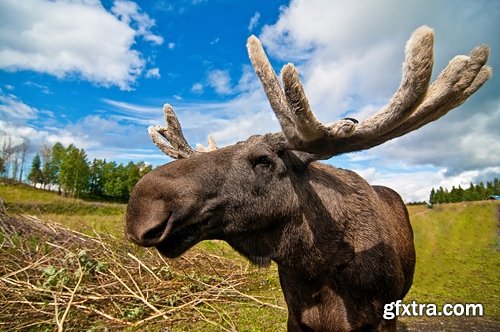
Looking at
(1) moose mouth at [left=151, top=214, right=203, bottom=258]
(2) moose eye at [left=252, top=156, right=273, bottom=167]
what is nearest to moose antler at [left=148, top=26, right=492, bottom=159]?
(2) moose eye at [left=252, top=156, right=273, bottom=167]

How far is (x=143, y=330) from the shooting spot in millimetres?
5355

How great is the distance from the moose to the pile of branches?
295cm

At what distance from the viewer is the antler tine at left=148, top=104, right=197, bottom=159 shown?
4.29 metres

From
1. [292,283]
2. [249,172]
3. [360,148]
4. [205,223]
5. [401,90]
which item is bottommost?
[292,283]

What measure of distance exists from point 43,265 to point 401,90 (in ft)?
24.4

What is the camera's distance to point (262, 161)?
3.03 m

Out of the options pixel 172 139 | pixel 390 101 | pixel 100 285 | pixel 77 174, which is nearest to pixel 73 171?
pixel 77 174

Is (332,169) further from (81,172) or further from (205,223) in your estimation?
(81,172)

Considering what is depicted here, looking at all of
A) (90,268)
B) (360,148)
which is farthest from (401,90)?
(90,268)

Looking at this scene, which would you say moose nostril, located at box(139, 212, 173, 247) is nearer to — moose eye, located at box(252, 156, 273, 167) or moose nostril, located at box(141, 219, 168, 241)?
moose nostril, located at box(141, 219, 168, 241)

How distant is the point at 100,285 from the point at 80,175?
67.9 m

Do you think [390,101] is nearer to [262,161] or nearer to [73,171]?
[262,161]

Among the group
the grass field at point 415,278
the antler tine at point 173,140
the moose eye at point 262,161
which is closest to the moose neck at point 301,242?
the moose eye at point 262,161

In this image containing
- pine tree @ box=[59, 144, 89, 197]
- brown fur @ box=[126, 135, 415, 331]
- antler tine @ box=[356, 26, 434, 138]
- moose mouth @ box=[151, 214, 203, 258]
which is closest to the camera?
antler tine @ box=[356, 26, 434, 138]
